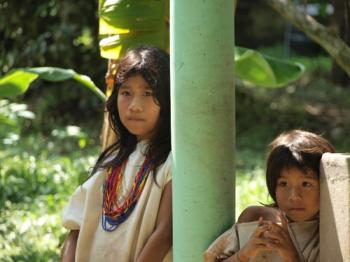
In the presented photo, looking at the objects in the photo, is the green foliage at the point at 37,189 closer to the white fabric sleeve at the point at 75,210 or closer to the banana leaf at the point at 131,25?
the banana leaf at the point at 131,25

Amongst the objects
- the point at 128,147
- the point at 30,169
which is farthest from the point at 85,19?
the point at 128,147

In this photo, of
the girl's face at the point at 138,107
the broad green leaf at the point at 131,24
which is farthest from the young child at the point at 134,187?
the broad green leaf at the point at 131,24

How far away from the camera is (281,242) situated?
1.94 m

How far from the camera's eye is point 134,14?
3.26m

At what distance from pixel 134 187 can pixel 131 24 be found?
990 mm

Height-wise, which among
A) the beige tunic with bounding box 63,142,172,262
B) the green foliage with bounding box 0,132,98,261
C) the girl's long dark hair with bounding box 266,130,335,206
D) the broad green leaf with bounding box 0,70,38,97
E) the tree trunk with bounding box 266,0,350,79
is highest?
the tree trunk with bounding box 266,0,350,79

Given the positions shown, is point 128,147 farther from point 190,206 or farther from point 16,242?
point 16,242

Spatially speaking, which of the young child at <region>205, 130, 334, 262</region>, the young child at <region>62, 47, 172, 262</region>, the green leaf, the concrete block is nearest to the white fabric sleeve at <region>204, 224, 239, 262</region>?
the young child at <region>205, 130, 334, 262</region>

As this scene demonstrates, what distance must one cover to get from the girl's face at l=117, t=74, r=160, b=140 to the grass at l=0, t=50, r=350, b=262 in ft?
3.40

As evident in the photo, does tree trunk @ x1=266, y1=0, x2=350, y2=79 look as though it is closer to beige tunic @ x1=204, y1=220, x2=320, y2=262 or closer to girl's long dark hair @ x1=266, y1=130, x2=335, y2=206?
girl's long dark hair @ x1=266, y1=130, x2=335, y2=206

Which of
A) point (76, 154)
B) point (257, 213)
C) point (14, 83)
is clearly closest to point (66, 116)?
point (76, 154)

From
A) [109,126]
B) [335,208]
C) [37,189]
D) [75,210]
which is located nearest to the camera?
[335,208]

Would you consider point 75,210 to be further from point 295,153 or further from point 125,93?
point 295,153

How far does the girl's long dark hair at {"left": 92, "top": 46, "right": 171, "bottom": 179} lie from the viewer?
2551 mm
